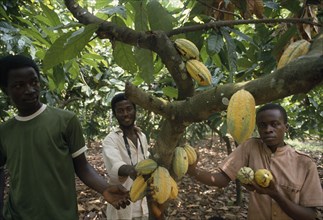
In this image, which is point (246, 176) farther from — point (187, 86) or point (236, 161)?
point (187, 86)

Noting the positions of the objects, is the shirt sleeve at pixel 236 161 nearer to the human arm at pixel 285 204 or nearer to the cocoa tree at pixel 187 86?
the human arm at pixel 285 204

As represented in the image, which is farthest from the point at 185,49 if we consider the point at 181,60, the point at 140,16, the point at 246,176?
the point at 246,176

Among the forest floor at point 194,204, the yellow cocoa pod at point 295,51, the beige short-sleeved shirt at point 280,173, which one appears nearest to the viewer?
the yellow cocoa pod at point 295,51

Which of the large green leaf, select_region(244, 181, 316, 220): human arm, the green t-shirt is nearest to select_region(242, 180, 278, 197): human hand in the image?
select_region(244, 181, 316, 220): human arm

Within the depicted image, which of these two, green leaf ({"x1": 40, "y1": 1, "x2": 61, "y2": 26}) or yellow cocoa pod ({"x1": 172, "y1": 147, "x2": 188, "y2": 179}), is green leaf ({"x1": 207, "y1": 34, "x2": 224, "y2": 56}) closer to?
yellow cocoa pod ({"x1": 172, "y1": 147, "x2": 188, "y2": 179})

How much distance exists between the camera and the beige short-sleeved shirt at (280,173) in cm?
160

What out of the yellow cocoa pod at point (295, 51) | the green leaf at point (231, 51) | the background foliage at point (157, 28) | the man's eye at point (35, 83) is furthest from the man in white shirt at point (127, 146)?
the yellow cocoa pod at point (295, 51)

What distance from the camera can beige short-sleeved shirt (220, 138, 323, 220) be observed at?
160 cm

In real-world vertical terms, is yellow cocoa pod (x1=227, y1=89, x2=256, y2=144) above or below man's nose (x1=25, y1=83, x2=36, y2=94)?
below

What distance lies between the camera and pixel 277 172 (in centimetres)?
168

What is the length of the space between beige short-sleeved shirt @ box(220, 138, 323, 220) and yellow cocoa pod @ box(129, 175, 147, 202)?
2.75ft

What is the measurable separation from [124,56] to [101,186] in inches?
25.2


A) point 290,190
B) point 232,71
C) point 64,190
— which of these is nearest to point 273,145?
point 290,190

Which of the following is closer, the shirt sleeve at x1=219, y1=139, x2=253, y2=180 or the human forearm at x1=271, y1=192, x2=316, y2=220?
the human forearm at x1=271, y1=192, x2=316, y2=220
